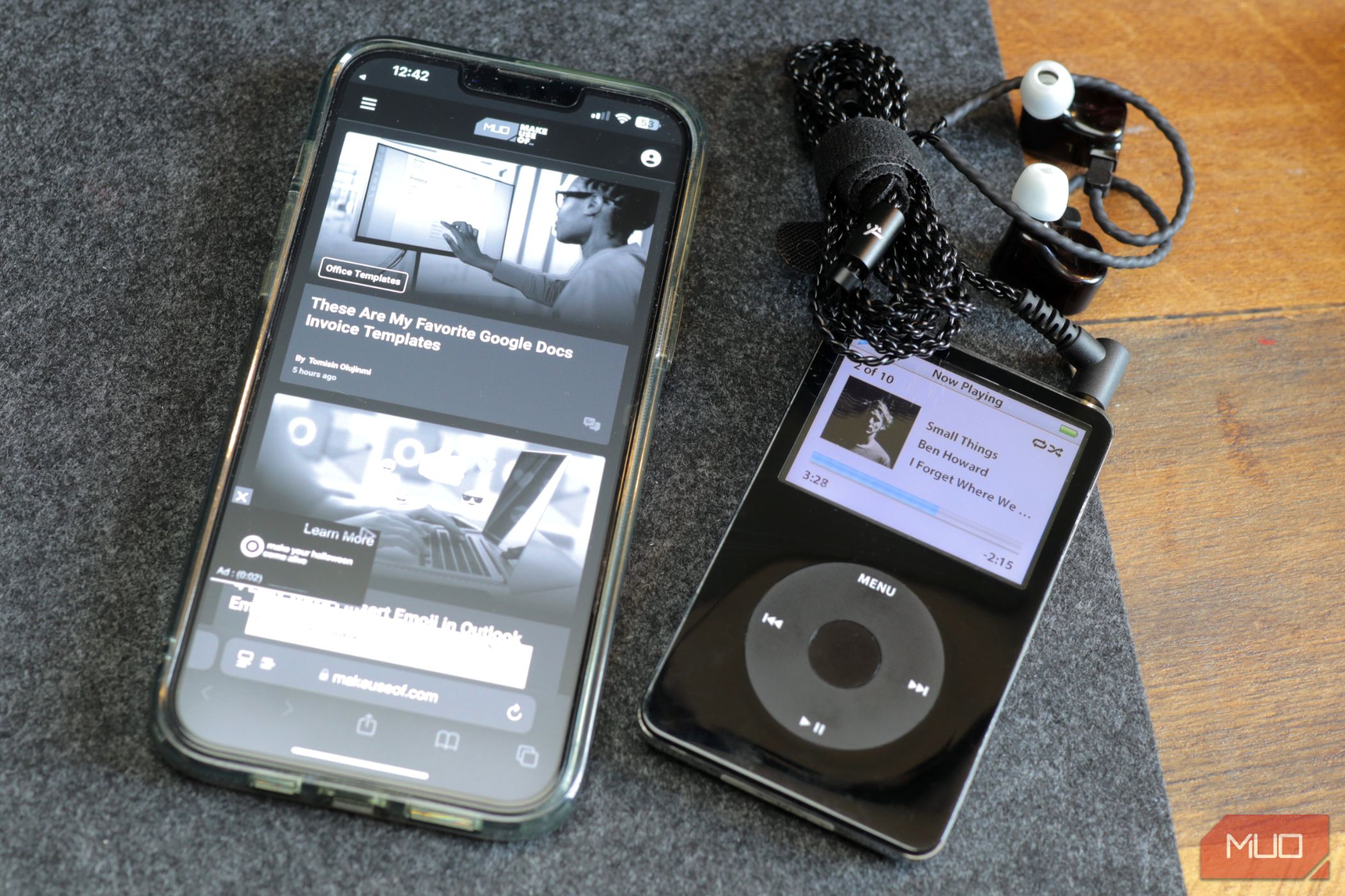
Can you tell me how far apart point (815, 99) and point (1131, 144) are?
162 millimetres

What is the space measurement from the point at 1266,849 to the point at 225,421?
1.42 feet

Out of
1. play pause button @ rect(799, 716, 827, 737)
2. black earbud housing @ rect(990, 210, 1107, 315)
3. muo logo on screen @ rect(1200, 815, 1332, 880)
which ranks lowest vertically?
muo logo on screen @ rect(1200, 815, 1332, 880)

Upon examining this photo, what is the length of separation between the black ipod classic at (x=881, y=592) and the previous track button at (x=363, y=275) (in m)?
0.16

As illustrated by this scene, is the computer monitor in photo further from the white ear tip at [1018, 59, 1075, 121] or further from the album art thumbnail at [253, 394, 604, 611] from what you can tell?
the white ear tip at [1018, 59, 1075, 121]

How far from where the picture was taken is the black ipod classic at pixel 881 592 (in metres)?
0.37

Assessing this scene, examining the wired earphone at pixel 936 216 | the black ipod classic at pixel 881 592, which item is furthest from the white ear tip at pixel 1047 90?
the black ipod classic at pixel 881 592

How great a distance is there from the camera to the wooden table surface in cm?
40

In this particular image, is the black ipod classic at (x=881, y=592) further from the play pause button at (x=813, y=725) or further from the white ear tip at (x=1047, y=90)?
the white ear tip at (x=1047, y=90)

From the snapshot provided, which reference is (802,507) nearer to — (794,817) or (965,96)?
(794,817)

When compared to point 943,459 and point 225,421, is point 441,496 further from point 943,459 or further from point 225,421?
point 943,459

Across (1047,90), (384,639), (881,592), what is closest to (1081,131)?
(1047,90)

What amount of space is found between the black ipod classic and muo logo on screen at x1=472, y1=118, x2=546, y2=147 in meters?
0.15

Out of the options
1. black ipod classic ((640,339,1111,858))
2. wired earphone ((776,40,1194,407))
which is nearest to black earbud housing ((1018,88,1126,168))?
A: wired earphone ((776,40,1194,407))

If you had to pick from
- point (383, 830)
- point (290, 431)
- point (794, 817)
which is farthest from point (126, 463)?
point (794, 817)
